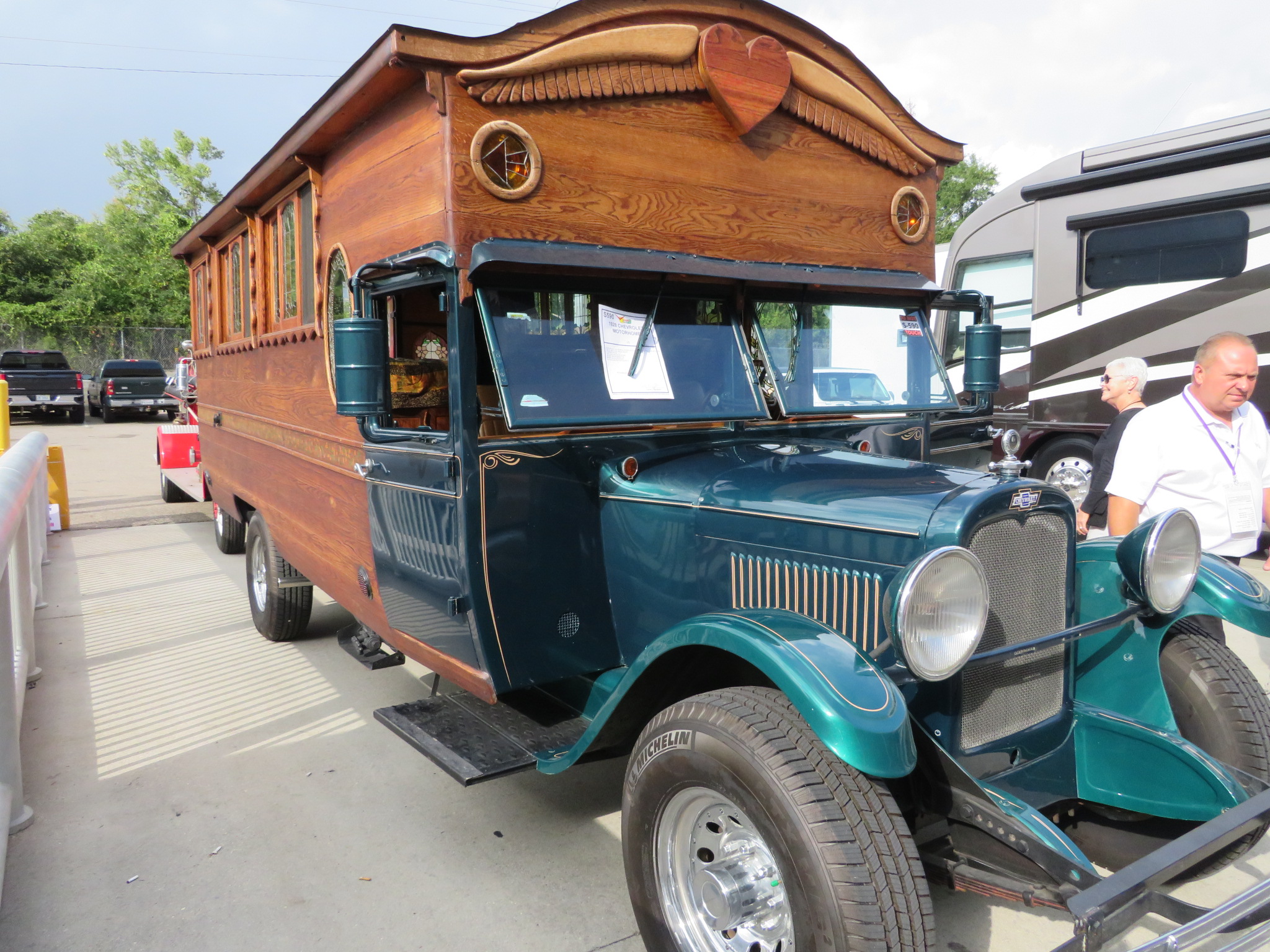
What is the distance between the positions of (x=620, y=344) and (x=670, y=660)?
1183mm

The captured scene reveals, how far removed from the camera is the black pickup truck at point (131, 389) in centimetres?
2389

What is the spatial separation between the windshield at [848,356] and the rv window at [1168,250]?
202 inches

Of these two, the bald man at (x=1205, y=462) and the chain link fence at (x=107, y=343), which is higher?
the chain link fence at (x=107, y=343)

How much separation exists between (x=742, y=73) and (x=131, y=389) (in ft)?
81.0

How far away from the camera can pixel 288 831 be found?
11.6 ft

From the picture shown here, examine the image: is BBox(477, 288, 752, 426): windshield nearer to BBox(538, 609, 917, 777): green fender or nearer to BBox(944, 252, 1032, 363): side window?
BBox(538, 609, 917, 777): green fender

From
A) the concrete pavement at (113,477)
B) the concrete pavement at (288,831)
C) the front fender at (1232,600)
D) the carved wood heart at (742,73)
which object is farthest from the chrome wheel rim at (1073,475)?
the concrete pavement at (113,477)

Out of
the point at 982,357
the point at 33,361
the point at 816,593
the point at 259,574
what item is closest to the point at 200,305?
the point at 259,574

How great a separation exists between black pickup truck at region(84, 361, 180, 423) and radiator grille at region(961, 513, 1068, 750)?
24932mm

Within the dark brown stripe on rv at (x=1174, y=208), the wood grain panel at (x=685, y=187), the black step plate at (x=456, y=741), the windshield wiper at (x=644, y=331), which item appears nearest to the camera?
the black step plate at (x=456, y=741)

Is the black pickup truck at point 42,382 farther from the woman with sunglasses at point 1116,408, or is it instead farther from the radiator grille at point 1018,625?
the radiator grille at point 1018,625

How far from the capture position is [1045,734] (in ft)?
9.11

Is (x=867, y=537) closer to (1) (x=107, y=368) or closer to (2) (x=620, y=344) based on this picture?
(2) (x=620, y=344)

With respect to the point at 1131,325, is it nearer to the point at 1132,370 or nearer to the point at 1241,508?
the point at 1132,370
